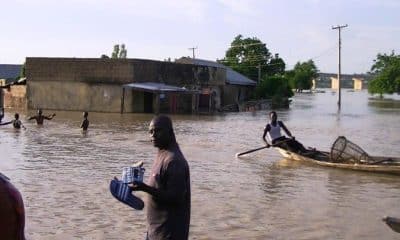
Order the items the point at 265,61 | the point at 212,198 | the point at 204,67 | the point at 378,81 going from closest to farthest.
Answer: the point at 212,198 < the point at 204,67 < the point at 265,61 < the point at 378,81

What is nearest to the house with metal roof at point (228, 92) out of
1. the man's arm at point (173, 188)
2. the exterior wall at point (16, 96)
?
the exterior wall at point (16, 96)

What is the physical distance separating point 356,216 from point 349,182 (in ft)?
10.8

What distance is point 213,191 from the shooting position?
1087cm

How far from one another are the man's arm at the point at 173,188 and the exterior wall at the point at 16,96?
3771 cm

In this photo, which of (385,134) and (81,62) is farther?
(81,62)

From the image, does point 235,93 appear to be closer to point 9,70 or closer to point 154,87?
point 154,87

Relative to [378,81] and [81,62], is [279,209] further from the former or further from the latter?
[378,81]

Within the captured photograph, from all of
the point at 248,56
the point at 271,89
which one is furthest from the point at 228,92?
the point at 248,56

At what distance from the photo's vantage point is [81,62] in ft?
124

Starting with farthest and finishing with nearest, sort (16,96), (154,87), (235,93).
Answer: (235,93), (16,96), (154,87)

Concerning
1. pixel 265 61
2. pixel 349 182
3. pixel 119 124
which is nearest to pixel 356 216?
pixel 349 182

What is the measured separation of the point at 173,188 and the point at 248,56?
7244 centimetres

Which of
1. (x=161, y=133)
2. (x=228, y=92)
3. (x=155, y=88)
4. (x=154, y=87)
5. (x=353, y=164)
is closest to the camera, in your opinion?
(x=161, y=133)

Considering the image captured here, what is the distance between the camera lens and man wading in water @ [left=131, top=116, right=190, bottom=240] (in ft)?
12.6
